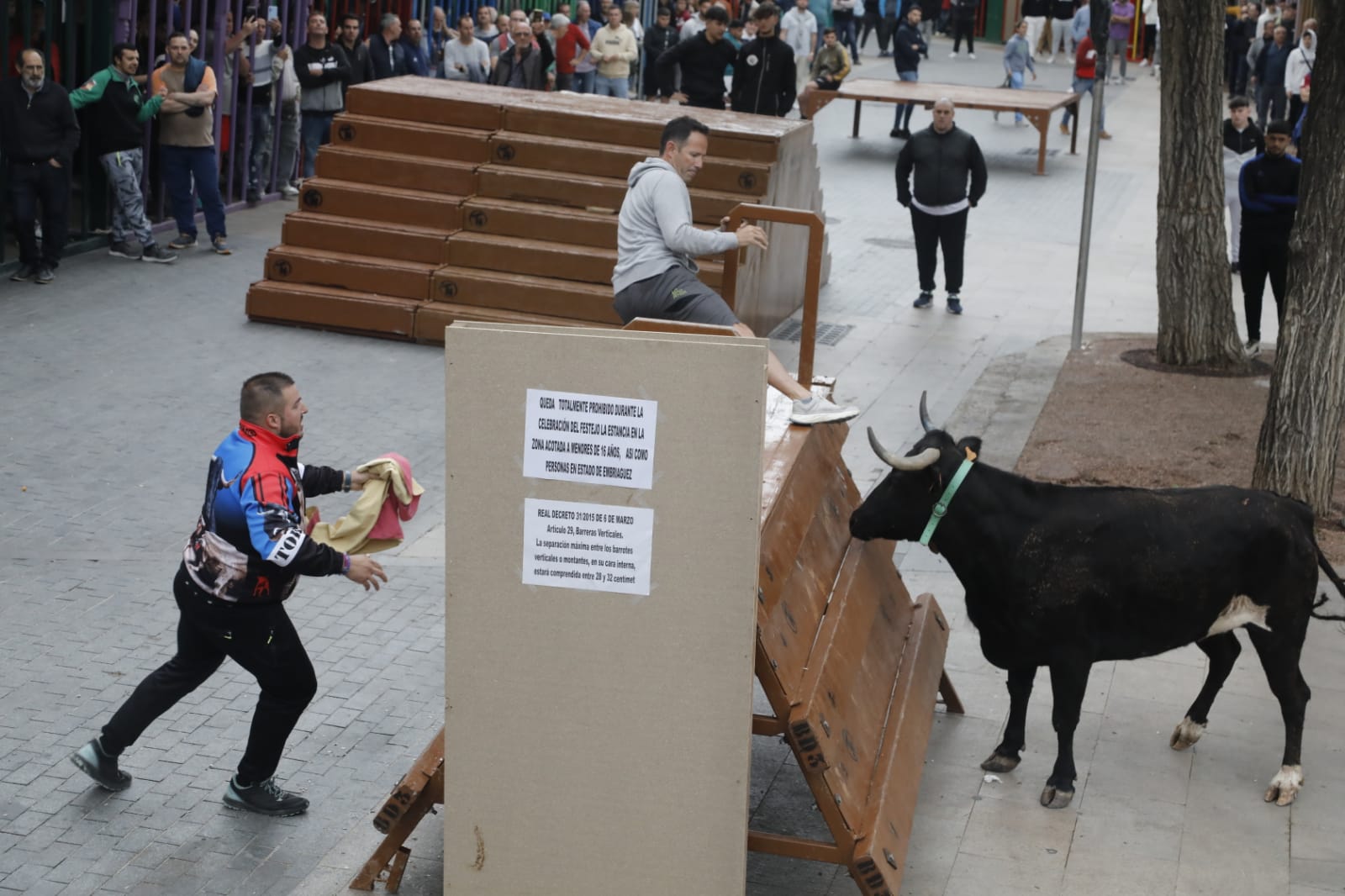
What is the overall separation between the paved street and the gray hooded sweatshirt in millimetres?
2045

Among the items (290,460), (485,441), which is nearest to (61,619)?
(290,460)

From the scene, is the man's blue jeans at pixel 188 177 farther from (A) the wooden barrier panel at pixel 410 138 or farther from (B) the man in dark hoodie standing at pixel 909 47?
(B) the man in dark hoodie standing at pixel 909 47

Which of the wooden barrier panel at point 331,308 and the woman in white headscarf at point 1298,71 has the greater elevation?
the woman in white headscarf at point 1298,71

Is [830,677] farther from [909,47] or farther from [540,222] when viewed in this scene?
[909,47]

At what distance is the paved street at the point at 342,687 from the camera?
19.4 feet

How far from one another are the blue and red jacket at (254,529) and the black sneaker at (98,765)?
913 mm

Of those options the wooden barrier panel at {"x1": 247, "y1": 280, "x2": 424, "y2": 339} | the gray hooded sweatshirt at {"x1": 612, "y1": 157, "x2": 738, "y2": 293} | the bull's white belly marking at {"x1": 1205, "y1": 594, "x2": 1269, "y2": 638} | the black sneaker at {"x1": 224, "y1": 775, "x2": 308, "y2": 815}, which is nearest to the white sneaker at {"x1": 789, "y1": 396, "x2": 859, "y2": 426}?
the gray hooded sweatshirt at {"x1": 612, "y1": 157, "x2": 738, "y2": 293}

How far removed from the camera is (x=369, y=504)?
5883 mm

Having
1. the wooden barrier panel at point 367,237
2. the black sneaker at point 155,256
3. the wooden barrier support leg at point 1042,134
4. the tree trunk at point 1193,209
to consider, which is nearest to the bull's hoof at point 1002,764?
the tree trunk at point 1193,209

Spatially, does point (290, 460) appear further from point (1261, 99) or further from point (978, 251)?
point (1261, 99)

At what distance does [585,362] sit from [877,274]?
12.5 metres

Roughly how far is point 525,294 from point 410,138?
1.94m

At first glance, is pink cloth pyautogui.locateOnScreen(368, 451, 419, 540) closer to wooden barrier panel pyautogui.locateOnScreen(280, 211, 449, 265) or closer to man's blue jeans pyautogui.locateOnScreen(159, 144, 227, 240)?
wooden barrier panel pyautogui.locateOnScreen(280, 211, 449, 265)

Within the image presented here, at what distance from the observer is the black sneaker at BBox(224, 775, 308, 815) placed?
6.11 m
